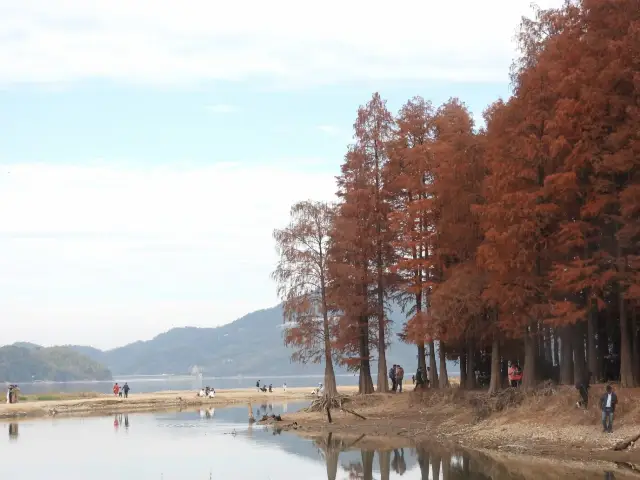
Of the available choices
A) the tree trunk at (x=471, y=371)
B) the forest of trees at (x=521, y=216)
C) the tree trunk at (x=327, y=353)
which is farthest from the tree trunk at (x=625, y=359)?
the tree trunk at (x=327, y=353)

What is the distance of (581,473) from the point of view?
2928 cm

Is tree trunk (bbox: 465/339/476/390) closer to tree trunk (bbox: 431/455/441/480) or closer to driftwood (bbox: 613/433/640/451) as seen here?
tree trunk (bbox: 431/455/441/480)

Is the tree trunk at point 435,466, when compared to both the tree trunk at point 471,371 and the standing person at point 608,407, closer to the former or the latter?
the standing person at point 608,407

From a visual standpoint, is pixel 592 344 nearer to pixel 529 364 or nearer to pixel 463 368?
pixel 529 364

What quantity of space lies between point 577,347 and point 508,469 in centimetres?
903

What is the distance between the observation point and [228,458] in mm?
38969

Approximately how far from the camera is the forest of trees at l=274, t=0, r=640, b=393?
118 ft

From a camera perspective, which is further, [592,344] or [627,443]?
[592,344]

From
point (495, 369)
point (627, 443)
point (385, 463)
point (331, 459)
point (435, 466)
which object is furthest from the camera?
point (495, 369)

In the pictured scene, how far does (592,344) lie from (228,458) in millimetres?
15974

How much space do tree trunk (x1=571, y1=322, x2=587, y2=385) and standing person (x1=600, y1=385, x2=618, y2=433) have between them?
14.5ft

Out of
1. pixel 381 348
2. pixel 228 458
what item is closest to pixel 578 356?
pixel 228 458

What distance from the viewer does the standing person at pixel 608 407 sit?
33.3m

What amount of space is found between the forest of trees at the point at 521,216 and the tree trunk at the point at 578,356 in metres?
0.08
